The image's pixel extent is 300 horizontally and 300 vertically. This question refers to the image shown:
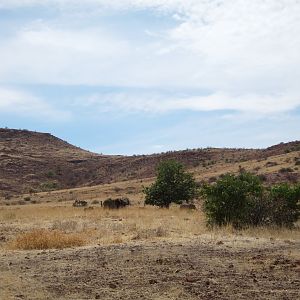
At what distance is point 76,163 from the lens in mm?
108688

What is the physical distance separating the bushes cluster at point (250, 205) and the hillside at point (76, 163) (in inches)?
1857

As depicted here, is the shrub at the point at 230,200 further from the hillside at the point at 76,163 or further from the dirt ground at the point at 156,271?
the hillside at the point at 76,163

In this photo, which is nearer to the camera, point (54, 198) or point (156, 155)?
point (54, 198)

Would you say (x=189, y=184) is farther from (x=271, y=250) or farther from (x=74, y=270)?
(x=74, y=270)

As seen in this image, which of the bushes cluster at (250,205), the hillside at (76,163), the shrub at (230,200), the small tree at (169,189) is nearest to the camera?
the bushes cluster at (250,205)

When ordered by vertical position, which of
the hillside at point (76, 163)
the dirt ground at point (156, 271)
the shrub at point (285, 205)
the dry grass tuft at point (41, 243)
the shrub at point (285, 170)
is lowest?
the dirt ground at point (156, 271)

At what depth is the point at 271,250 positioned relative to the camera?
14094 millimetres

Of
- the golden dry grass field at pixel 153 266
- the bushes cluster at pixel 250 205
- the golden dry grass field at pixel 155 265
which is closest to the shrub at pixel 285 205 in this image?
the bushes cluster at pixel 250 205

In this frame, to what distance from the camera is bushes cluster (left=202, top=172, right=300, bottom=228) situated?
20656 millimetres

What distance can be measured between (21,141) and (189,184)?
275 feet

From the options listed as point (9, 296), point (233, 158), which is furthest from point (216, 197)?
point (233, 158)

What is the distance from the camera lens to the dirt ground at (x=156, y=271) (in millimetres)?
9289

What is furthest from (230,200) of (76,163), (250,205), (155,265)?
(76,163)

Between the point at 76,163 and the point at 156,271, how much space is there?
9872cm
